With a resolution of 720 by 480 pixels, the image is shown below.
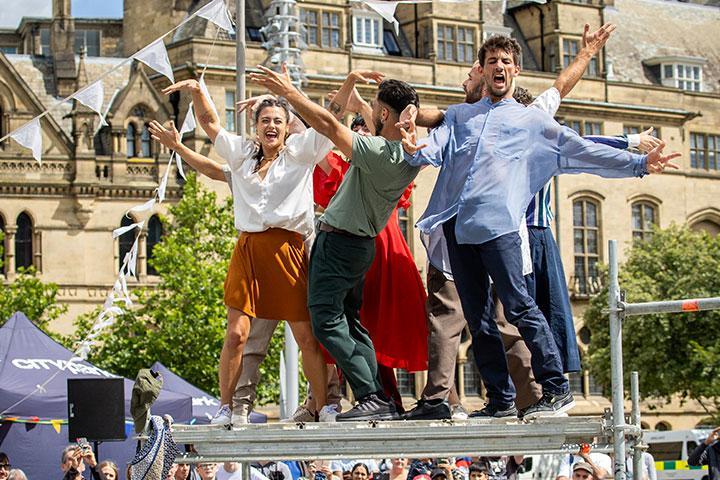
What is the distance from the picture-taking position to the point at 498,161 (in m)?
8.14

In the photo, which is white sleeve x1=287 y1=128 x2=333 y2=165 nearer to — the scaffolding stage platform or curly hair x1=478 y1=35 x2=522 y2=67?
curly hair x1=478 y1=35 x2=522 y2=67

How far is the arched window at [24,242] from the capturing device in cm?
4419

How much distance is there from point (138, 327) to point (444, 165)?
30164 millimetres

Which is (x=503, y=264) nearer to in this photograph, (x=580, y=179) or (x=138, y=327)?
(x=138, y=327)

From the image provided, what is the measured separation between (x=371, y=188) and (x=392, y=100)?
509 mm

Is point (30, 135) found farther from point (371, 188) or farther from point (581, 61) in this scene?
point (581, 61)

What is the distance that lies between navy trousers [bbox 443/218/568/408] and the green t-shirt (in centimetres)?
34

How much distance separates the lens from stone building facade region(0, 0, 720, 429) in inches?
1754

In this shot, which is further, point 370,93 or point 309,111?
point 370,93

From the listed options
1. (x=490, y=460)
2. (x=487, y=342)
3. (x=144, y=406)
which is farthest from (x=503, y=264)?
(x=490, y=460)

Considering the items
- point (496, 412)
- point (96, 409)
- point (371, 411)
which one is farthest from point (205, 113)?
point (96, 409)

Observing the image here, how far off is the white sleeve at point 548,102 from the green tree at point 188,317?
26.9 metres

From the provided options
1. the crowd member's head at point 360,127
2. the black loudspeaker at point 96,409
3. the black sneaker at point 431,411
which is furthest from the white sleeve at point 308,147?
the black loudspeaker at point 96,409

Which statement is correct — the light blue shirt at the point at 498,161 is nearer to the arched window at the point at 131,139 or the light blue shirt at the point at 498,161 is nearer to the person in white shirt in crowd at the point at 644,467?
the person in white shirt in crowd at the point at 644,467
